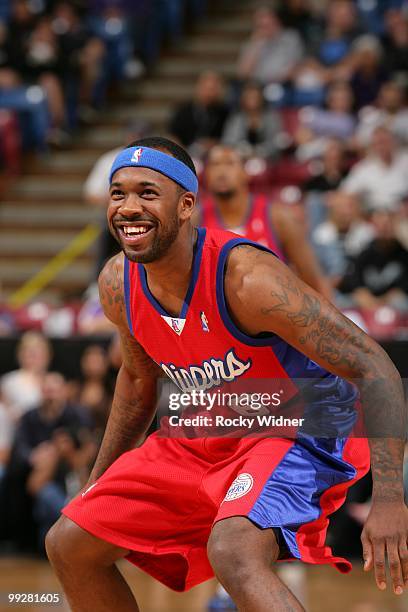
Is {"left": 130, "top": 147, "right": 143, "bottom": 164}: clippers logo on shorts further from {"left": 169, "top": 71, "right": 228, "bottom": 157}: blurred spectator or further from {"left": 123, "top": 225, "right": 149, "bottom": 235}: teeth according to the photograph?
{"left": 169, "top": 71, "right": 228, "bottom": 157}: blurred spectator

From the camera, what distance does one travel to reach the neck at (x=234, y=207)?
6.31 m

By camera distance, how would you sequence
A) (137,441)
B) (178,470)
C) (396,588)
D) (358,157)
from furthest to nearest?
1. (358,157)
2. (137,441)
3. (178,470)
4. (396,588)

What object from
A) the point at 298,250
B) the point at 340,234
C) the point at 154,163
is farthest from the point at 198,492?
the point at 340,234

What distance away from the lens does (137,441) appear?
165 inches

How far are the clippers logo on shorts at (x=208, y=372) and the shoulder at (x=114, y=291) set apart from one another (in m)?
0.25

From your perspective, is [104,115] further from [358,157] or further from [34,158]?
[358,157]

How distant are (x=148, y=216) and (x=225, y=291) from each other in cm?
35

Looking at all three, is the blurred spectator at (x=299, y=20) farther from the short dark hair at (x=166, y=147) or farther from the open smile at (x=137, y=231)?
the open smile at (x=137, y=231)

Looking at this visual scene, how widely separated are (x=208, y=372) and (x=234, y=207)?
266cm

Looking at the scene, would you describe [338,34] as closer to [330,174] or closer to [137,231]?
[330,174]

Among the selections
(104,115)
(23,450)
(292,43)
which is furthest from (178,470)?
(104,115)

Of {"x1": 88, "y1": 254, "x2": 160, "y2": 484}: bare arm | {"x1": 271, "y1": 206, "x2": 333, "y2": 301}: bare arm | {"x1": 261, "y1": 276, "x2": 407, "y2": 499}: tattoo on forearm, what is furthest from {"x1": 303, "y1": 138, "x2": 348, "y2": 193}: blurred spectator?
{"x1": 261, "y1": 276, "x2": 407, "y2": 499}: tattoo on forearm

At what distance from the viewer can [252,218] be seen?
621 cm

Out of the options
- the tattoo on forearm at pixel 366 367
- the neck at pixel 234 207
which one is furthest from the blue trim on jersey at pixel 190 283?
the neck at pixel 234 207
